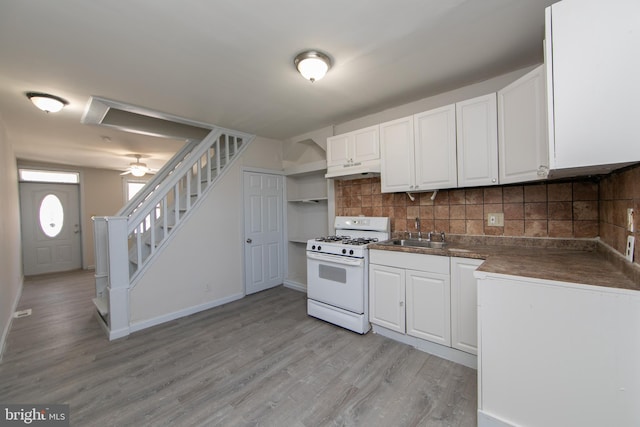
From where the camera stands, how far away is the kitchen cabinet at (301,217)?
4176 millimetres

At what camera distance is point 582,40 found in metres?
1.15

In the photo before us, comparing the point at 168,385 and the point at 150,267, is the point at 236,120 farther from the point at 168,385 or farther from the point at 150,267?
the point at 168,385

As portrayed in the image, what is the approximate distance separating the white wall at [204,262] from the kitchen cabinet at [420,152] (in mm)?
2184

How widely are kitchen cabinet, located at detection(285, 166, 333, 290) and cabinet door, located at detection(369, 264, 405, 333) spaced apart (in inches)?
64.5

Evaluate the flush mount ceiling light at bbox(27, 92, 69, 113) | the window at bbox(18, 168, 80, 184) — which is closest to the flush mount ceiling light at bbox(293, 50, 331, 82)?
the flush mount ceiling light at bbox(27, 92, 69, 113)

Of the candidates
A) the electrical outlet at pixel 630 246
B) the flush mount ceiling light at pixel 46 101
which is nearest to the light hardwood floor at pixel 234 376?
the electrical outlet at pixel 630 246

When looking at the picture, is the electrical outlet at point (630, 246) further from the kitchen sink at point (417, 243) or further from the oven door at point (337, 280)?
the oven door at point (337, 280)

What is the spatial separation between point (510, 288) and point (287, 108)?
8.98ft

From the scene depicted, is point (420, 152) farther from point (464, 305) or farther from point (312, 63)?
point (464, 305)

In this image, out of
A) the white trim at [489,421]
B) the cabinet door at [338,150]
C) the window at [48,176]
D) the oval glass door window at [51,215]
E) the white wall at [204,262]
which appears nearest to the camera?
the white trim at [489,421]

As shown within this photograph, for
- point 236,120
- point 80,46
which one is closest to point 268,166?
point 236,120

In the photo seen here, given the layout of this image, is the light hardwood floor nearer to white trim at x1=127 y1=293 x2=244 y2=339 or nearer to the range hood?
white trim at x1=127 y1=293 x2=244 y2=339

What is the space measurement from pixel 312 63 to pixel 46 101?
9.04ft

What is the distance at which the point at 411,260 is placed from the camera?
2.36 m
